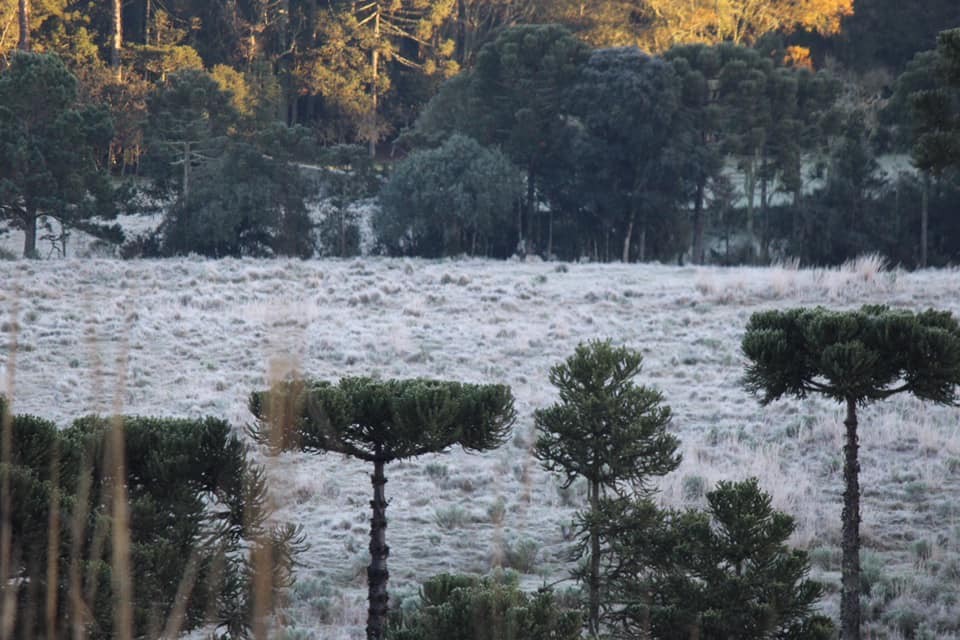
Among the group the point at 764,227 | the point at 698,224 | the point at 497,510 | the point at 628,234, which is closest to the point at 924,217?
the point at 764,227

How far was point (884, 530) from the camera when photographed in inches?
571

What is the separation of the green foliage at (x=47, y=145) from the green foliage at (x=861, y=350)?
1131 inches

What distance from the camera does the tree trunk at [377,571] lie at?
392 inches

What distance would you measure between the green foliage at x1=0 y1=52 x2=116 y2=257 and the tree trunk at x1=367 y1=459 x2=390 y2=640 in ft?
91.6

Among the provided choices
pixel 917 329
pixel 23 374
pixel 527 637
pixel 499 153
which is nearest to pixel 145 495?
pixel 527 637

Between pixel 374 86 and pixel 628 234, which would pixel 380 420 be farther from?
pixel 374 86

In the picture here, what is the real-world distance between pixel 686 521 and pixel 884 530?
4.89 meters

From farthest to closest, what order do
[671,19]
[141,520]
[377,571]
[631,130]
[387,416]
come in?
[671,19] → [631,130] → [377,571] → [387,416] → [141,520]

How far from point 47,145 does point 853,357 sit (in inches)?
1180

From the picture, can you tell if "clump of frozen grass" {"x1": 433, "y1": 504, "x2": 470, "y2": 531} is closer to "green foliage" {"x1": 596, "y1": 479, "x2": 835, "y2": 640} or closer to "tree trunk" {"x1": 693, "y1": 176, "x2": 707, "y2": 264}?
"green foliage" {"x1": 596, "y1": 479, "x2": 835, "y2": 640}

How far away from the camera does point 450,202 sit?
39375 mm

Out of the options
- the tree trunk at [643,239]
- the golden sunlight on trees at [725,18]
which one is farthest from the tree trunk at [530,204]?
the golden sunlight on trees at [725,18]

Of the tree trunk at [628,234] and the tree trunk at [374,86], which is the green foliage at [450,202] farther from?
the tree trunk at [374,86]

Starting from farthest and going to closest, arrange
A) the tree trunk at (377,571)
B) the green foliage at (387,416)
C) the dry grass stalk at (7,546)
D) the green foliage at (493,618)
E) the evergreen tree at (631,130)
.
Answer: the evergreen tree at (631,130) < the tree trunk at (377,571) < the green foliage at (387,416) < the green foliage at (493,618) < the dry grass stalk at (7,546)
